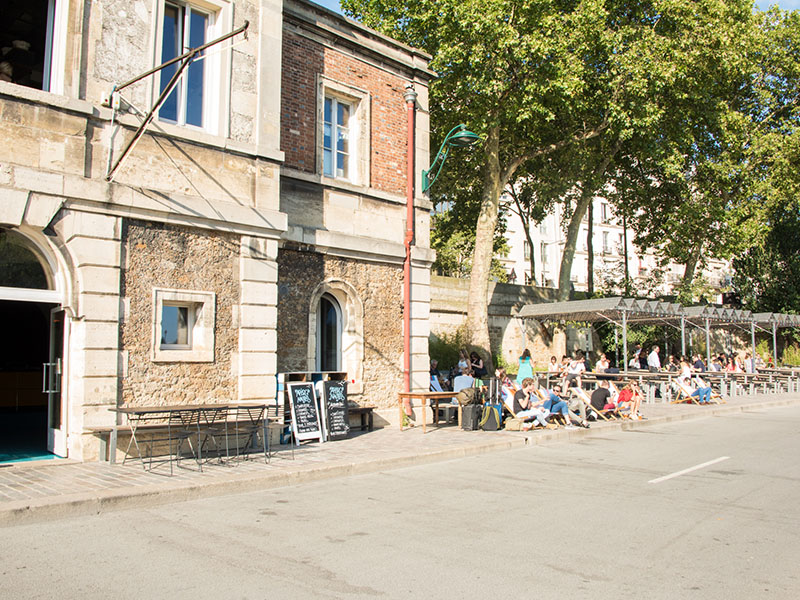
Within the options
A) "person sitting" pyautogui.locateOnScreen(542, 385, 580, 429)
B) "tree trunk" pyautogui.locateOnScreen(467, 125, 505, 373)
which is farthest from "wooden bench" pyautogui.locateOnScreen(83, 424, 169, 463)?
"tree trunk" pyautogui.locateOnScreen(467, 125, 505, 373)

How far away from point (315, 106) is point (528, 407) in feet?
24.9

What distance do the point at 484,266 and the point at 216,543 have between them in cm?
1875

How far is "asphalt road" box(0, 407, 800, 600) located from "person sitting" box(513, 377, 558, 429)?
14.9ft

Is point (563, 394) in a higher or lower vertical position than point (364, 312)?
lower

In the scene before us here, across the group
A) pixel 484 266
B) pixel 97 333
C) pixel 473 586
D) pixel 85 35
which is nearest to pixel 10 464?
pixel 97 333

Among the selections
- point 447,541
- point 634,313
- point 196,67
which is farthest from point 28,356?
point 634,313

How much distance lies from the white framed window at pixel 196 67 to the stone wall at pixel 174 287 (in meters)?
1.91

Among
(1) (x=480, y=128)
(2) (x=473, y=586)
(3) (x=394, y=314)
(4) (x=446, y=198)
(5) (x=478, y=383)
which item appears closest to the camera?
(2) (x=473, y=586)

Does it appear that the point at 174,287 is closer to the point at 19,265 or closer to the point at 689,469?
the point at 19,265

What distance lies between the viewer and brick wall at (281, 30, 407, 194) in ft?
41.2

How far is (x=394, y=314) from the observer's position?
1409 cm

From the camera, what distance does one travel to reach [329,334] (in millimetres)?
13312

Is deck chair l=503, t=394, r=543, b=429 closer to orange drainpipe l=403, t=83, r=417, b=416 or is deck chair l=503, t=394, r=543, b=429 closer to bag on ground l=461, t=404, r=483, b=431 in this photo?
bag on ground l=461, t=404, r=483, b=431

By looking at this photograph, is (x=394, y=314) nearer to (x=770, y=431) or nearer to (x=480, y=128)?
(x=770, y=431)
